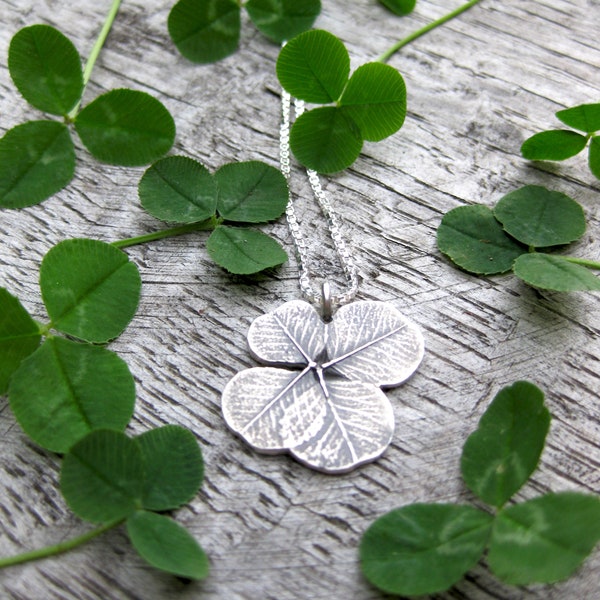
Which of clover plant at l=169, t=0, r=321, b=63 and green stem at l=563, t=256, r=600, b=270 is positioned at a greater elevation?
clover plant at l=169, t=0, r=321, b=63

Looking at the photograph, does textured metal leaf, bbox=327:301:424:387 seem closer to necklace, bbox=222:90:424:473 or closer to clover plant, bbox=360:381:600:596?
necklace, bbox=222:90:424:473

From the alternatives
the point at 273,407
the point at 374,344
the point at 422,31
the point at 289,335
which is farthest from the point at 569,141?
the point at 273,407

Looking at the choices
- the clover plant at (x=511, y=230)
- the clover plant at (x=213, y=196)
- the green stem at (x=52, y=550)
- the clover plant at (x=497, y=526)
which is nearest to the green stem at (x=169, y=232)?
the clover plant at (x=213, y=196)

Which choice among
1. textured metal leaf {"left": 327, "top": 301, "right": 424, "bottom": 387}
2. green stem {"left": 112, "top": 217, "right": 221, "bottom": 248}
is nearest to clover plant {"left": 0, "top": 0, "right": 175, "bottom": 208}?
green stem {"left": 112, "top": 217, "right": 221, "bottom": 248}

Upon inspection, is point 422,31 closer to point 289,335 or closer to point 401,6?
point 401,6

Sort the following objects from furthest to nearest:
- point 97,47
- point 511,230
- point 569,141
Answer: point 97,47, point 569,141, point 511,230

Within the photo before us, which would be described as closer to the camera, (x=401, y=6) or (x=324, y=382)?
(x=324, y=382)
